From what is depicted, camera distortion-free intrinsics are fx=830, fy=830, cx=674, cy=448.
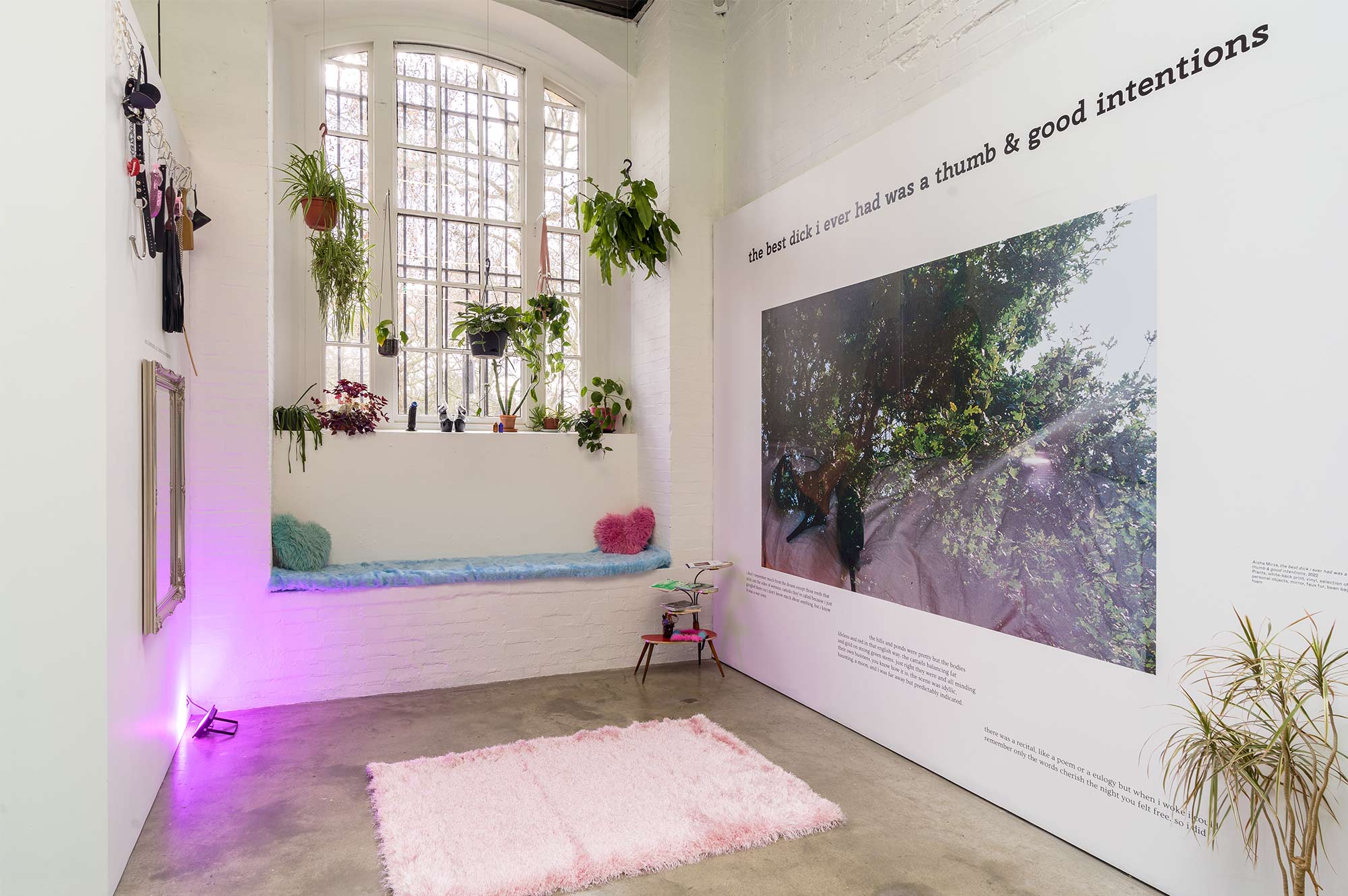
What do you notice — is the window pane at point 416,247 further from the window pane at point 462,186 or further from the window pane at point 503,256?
the window pane at point 503,256

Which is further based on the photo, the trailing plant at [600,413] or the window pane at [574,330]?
the window pane at [574,330]

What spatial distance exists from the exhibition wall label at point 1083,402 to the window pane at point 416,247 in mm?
2731

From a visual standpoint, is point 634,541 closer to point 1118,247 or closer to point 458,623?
point 458,623

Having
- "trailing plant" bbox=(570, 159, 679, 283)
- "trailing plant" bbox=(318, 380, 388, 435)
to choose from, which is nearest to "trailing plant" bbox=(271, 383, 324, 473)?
"trailing plant" bbox=(318, 380, 388, 435)

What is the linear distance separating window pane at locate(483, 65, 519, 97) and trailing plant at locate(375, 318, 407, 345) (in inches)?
73.5

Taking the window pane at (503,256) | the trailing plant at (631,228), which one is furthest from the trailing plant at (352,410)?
the trailing plant at (631,228)

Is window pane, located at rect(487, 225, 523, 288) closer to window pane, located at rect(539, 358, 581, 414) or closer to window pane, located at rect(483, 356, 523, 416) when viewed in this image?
window pane, located at rect(483, 356, 523, 416)

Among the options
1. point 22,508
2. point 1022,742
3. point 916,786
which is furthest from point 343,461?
point 1022,742

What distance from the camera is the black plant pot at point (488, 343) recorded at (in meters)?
5.29

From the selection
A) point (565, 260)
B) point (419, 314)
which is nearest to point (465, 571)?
point (419, 314)

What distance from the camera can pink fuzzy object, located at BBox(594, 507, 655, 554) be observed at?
17.6 feet

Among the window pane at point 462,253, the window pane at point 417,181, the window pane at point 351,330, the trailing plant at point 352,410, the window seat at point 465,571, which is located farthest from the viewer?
the window pane at point 462,253

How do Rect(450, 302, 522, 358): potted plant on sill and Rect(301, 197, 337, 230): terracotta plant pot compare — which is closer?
Rect(301, 197, 337, 230): terracotta plant pot

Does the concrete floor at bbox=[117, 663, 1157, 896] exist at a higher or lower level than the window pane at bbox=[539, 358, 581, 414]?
lower
